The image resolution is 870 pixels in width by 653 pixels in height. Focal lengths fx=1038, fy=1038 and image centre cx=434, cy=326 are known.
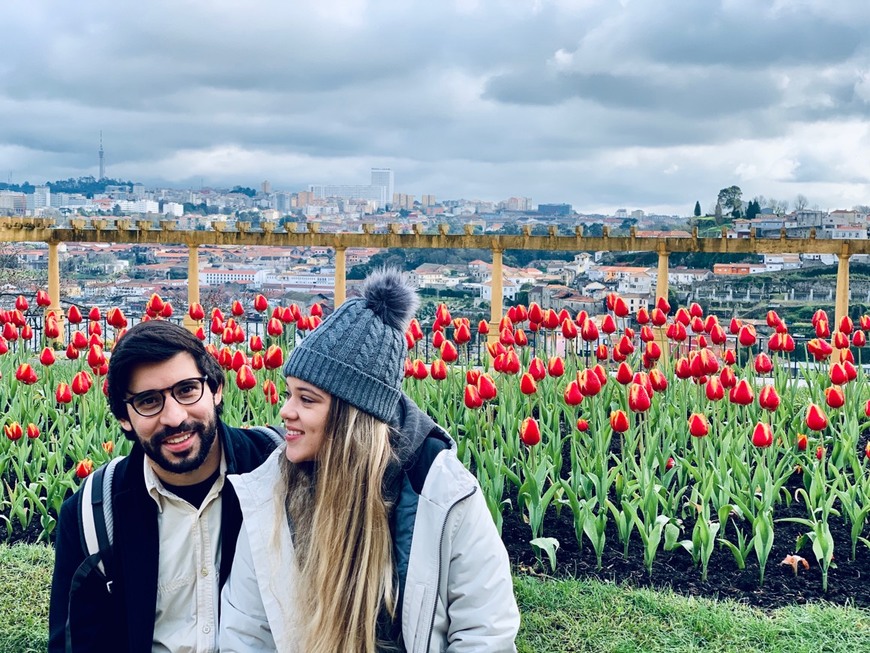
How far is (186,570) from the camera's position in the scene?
284cm

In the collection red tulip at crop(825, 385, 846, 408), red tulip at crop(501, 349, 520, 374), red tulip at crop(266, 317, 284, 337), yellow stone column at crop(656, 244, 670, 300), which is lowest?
red tulip at crop(825, 385, 846, 408)

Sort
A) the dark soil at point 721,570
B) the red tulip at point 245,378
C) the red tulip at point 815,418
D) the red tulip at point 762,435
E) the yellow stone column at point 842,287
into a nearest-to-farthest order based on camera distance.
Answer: the dark soil at point 721,570 < the red tulip at point 762,435 < the red tulip at point 815,418 < the red tulip at point 245,378 < the yellow stone column at point 842,287

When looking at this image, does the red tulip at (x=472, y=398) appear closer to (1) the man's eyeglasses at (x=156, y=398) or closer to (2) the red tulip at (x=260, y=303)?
(1) the man's eyeglasses at (x=156, y=398)

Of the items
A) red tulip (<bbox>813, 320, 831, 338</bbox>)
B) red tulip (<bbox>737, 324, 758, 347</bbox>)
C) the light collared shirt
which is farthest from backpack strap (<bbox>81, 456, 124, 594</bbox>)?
red tulip (<bbox>813, 320, 831, 338</bbox>)

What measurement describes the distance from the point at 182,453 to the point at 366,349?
2.03 feet

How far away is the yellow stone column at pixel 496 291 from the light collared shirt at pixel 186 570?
16.4ft

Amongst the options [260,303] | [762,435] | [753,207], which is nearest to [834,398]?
[762,435]

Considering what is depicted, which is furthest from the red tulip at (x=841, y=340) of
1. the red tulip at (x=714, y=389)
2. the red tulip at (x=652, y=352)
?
the red tulip at (x=714, y=389)

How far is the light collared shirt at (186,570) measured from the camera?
2814mm

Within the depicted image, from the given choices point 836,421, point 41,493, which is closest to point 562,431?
point 836,421

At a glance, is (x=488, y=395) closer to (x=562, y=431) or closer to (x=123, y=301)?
(x=562, y=431)

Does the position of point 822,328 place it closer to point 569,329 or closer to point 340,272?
point 569,329

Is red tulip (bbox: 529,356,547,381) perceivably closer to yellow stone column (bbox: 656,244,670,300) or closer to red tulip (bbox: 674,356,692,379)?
red tulip (bbox: 674,356,692,379)

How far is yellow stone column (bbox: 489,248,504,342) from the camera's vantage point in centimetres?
775
